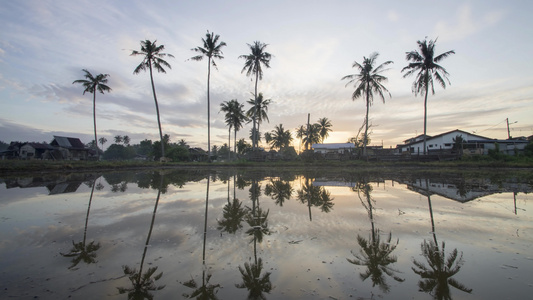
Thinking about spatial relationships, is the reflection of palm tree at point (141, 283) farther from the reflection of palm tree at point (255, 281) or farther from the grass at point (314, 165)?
the grass at point (314, 165)

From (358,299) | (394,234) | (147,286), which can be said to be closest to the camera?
(358,299)

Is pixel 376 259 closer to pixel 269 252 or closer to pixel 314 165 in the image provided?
pixel 269 252

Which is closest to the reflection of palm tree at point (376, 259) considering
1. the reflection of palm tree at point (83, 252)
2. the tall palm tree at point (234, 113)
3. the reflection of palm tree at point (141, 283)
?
the reflection of palm tree at point (141, 283)

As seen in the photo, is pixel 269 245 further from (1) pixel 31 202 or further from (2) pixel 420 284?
(1) pixel 31 202

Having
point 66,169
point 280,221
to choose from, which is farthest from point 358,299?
point 66,169

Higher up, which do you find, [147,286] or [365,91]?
[365,91]

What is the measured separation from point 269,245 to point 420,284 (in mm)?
2491

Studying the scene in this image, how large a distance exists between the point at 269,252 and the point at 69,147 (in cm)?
6061

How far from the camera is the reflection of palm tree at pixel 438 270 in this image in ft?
9.87

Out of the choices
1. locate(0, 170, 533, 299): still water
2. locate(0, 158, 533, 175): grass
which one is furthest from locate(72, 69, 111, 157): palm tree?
locate(0, 170, 533, 299): still water

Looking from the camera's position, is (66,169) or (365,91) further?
(365,91)

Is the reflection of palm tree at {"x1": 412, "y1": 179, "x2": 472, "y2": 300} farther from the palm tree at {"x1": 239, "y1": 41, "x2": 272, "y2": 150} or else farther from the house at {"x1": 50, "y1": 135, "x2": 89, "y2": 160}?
the house at {"x1": 50, "y1": 135, "x2": 89, "y2": 160}

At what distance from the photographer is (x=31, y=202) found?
9.02 m

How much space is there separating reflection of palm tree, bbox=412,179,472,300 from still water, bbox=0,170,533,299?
2 centimetres
